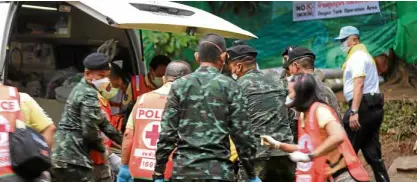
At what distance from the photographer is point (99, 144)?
780 cm

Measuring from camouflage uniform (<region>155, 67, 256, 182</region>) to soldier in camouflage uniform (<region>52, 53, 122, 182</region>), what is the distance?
1347 millimetres

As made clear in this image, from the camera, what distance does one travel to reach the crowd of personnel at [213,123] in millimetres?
6254

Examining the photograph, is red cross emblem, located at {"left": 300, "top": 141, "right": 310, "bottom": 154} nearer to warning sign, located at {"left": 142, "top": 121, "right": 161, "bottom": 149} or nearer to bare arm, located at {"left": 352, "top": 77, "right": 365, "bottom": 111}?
warning sign, located at {"left": 142, "top": 121, "right": 161, "bottom": 149}

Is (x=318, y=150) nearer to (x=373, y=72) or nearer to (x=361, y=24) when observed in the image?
(x=373, y=72)

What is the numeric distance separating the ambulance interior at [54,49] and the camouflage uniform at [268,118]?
229 centimetres

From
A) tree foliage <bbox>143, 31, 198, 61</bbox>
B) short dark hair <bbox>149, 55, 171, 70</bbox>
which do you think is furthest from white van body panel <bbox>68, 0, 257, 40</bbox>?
tree foliage <bbox>143, 31, 198, 61</bbox>

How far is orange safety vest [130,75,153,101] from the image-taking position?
972 centimetres

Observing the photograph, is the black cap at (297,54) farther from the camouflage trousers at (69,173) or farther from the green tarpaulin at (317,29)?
the green tarpaulin at (317,29)

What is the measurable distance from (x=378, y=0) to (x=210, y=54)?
8.48 metres

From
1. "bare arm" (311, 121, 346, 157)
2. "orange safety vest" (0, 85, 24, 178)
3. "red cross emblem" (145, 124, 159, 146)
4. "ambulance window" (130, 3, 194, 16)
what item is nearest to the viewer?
"orange safety vest" (0, 85, 24, 178)

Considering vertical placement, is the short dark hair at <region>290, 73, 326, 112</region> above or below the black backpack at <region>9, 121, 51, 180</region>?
above

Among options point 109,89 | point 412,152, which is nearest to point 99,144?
point 109,89

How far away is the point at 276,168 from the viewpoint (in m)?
A: 8.38

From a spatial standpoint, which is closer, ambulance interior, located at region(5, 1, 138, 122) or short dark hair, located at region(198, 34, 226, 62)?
short dark hair, located at region(198, 34, 226, 62)
